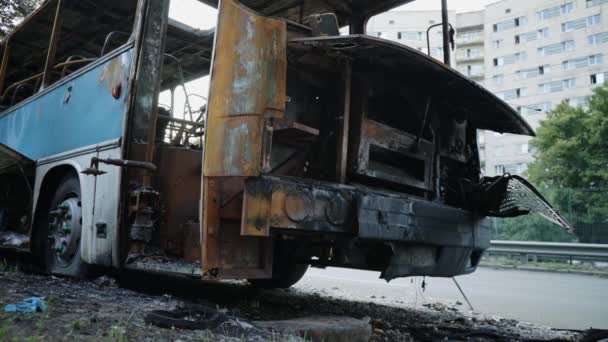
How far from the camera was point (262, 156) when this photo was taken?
2.70 meters

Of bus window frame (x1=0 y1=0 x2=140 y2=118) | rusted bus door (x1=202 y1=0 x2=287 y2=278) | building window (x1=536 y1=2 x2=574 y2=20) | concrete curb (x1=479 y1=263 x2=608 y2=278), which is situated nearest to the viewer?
rusted bus door (x1=202 y1=0 x2=287 y2=278)

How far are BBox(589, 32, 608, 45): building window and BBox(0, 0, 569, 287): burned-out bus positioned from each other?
43.5 meters

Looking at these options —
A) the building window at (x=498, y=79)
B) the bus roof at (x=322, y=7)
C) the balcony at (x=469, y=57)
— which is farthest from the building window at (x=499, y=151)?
the bus roof at (x=322, y=7)

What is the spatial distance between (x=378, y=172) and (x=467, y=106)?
1.18m

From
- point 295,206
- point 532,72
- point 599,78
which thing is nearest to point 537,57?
point 532,72

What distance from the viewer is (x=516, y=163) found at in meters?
44.3

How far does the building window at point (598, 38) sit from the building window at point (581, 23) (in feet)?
3.40

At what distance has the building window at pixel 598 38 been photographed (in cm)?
4003

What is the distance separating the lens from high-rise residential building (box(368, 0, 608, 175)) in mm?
40844

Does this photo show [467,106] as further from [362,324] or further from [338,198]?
[362,324]

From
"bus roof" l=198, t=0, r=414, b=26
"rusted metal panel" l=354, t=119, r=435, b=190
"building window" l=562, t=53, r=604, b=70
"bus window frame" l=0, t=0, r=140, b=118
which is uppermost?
"building window" l=562, t=53, r=604, b=70

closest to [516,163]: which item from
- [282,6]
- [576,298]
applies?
[576,298]

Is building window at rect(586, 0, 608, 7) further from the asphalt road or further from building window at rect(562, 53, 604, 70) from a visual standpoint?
the asphalt road

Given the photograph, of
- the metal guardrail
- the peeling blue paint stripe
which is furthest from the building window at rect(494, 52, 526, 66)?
the peeling blue paint stripe
